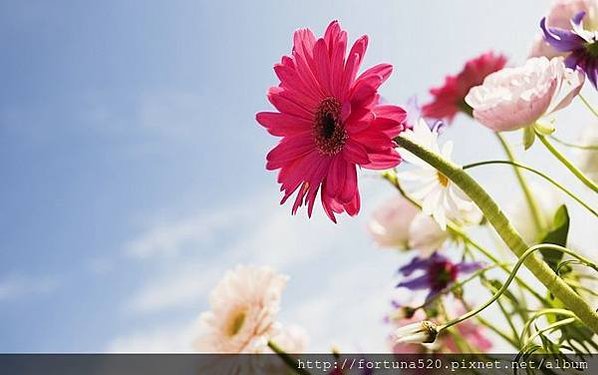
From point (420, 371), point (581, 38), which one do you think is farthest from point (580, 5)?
point (420, 371)

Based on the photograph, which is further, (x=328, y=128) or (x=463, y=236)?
(x=463, y=236)

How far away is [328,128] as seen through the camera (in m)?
0.24

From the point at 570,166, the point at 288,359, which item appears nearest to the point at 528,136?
the point at 570,166

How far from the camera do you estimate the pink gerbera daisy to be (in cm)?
23

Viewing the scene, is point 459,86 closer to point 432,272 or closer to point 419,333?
point 432,272

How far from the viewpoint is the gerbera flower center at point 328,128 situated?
236 mm

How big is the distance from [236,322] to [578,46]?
0.21m

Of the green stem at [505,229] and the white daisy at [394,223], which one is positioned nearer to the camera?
the green stem at [505,229]

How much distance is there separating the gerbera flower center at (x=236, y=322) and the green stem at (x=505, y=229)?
0.20 metres

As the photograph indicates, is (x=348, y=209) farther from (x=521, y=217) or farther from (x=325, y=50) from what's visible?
(x=521, y=217)

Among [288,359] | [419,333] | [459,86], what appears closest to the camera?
[419,333]

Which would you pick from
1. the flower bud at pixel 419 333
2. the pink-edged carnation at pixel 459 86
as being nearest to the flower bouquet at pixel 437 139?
the flower bud at pixel 419 333

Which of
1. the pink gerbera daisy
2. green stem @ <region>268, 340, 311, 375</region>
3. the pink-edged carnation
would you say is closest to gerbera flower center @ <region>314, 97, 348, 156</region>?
the pink gerbera daisy

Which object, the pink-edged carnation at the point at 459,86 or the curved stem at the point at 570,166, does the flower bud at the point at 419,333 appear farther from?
the pink-edged carnation at the point at 459,86
